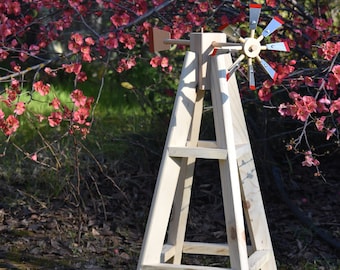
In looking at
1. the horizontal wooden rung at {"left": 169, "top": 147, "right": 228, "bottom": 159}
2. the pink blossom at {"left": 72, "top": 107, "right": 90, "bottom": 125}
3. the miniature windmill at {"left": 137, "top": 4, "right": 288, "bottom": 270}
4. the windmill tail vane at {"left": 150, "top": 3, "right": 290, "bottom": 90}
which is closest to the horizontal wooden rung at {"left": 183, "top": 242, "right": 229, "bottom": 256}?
the miniature windmill at {"left": 137, "top": 4, "right": 288, "bottom": 270}

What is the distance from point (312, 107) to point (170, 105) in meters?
2.36

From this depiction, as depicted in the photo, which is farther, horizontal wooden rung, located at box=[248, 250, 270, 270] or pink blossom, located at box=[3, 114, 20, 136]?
pink blossom, located at box=[3, 114, 20, 136]

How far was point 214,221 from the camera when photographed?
5113 millimetres

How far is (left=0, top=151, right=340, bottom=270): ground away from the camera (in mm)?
4535

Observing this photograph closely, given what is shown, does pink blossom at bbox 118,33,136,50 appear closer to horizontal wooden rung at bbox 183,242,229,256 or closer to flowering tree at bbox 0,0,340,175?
flowering tree at bbox 0,0,340,175

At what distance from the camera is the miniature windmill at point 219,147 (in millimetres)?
3109

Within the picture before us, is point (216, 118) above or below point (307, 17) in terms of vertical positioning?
below

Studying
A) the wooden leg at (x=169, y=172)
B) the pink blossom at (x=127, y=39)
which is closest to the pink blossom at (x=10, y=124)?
the pink blossom at (x=127, y=39)

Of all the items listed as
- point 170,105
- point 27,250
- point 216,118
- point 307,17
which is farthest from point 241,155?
point 170,105

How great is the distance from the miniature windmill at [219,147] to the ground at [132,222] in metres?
1.13

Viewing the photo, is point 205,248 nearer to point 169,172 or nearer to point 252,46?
point 169,172

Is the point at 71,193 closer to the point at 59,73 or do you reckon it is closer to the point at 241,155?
the point at 241,155

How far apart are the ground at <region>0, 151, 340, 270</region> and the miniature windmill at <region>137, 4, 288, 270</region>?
44.6 inches

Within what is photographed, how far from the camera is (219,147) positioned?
10.6ft
